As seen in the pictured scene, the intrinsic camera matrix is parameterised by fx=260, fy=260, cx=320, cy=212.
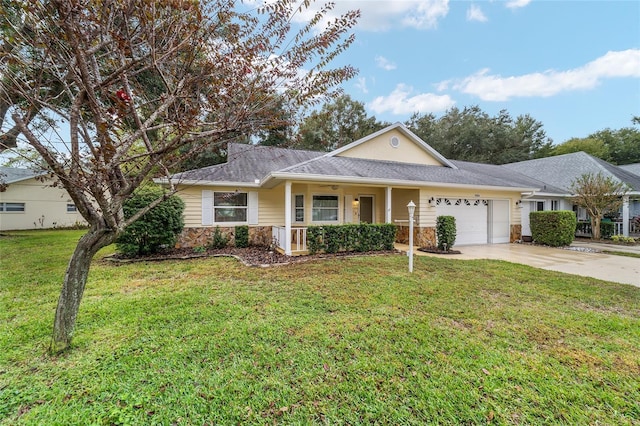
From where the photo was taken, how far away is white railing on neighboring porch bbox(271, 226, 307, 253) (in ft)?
29.5

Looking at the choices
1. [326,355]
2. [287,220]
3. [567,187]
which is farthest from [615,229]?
[326,355]

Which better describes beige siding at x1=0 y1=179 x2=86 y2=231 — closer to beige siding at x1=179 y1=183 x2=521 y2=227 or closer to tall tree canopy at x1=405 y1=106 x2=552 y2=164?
beige siding at x1=179 y1=183 x2=521 y2=227

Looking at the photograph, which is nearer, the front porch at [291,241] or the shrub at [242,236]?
the front porch at [291,241]

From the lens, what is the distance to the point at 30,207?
1908 centimetres

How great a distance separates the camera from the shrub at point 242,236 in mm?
10258

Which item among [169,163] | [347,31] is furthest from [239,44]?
[169,163]

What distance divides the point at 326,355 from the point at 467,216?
1105cm

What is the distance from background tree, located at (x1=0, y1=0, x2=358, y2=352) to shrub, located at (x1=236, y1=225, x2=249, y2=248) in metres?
6.62

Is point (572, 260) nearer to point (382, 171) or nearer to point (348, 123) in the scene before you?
point (382, 171)

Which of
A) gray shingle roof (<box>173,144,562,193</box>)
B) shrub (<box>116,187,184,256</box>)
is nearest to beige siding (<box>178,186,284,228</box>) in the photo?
gray shingle roof (<box>173,144,562,193</box>)

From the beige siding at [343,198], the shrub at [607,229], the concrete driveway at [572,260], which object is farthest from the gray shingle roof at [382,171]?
the shrub at [607,229]

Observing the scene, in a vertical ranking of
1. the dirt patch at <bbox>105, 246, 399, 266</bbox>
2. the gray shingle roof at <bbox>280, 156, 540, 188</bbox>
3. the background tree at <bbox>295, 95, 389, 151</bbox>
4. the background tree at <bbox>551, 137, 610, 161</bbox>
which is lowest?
the dirt patch at <bbox>105, 246, 399, 266</bbox>

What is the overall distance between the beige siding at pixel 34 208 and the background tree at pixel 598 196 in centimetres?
3084

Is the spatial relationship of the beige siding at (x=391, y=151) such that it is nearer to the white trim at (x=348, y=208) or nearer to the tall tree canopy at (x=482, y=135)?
the white trim at (x=348, y=208)
